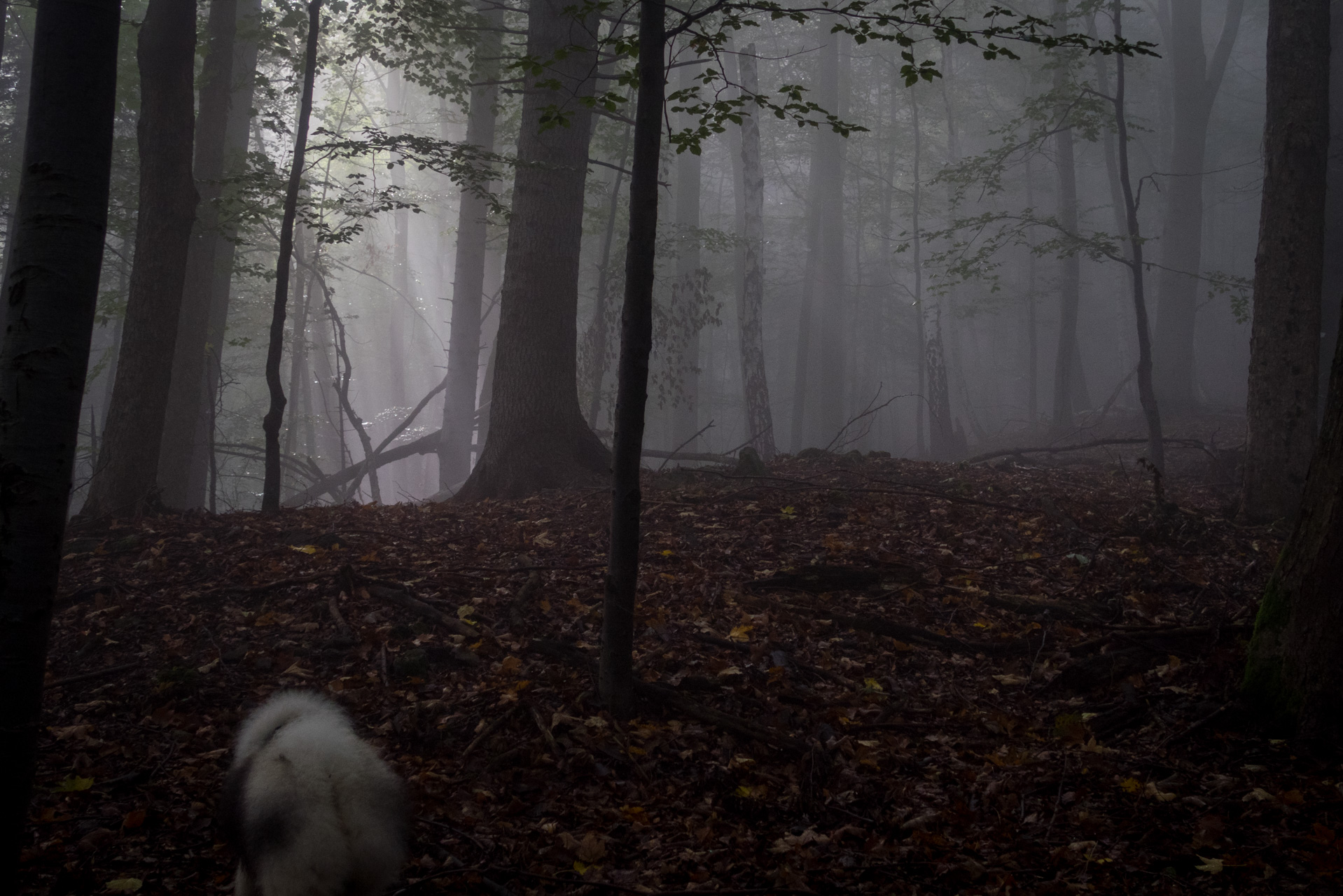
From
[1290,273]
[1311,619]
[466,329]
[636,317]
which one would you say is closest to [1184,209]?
[1290,273]

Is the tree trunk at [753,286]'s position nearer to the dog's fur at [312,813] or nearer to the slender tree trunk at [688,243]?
the slender tree trunk at [688,243]

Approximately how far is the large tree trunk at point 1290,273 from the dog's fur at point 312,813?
9.07m

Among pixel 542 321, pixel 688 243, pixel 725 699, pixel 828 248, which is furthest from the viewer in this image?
pixel 828 248

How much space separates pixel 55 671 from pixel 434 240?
56181mm

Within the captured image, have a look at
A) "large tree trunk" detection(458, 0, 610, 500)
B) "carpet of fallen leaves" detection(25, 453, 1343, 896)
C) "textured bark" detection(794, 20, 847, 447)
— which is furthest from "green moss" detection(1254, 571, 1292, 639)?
"textured bark" detection(794, 20, 847, 447)

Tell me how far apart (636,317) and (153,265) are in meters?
7.01

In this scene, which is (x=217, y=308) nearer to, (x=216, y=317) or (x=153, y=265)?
(x=216, y=317)

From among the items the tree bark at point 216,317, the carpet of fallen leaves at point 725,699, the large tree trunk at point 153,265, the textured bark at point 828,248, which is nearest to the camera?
the carpet of fallen leaves at point 725,699

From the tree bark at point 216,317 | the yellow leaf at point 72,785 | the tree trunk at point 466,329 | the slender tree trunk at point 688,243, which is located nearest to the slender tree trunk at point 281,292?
the tree bark at point 216,317

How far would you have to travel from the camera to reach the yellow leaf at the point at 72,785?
3830 mm

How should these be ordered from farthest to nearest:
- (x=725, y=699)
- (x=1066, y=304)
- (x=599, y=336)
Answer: (x=1066, y=304), (x=599, y=336), (x=725, y=699)

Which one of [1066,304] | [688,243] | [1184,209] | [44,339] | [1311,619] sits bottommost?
[1311,619]

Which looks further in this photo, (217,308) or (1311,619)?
(217,308)

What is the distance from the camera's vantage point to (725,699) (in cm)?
491
